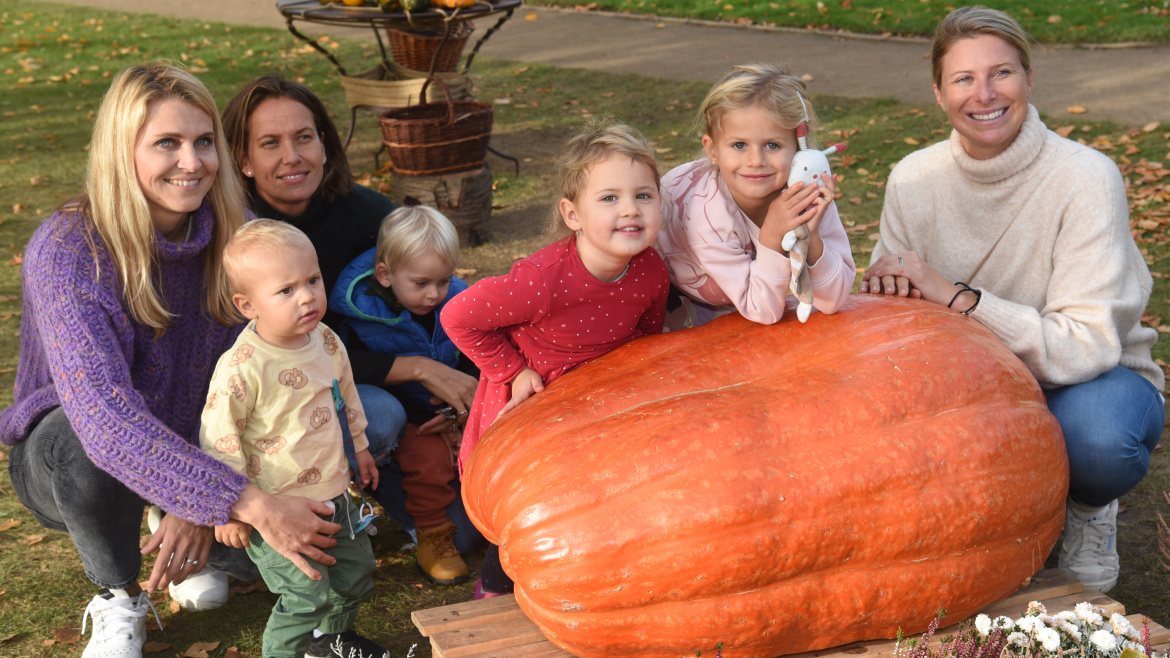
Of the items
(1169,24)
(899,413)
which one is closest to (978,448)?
(899,413)

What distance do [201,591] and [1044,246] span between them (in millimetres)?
3040

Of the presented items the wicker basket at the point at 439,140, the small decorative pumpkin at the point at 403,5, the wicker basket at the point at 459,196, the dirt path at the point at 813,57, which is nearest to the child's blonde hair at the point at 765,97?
the wicker basket at the point at 439,140

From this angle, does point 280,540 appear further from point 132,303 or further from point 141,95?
point 141,95

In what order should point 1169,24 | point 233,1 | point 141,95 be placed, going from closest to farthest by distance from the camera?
1. point 141,95
2. point 1169,24
3. point 233,1

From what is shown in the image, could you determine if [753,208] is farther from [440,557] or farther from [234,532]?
[234,532]

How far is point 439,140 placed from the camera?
6086 millimetres

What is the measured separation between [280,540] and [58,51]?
12588 millimetres

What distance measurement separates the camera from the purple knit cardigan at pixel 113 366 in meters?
2.59

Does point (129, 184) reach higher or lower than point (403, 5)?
lower

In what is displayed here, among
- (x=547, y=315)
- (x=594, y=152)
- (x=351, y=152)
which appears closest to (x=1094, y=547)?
(x=547, y=315)

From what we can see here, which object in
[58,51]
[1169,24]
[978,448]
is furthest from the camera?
[58,51]

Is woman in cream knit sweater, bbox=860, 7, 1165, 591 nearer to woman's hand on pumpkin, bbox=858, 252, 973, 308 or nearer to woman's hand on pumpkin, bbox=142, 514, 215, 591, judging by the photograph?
woman's hand on pumpkin, bbox=858, 252, 973, 308

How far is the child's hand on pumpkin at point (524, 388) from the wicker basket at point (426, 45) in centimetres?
482

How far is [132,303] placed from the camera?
2.76m
